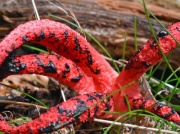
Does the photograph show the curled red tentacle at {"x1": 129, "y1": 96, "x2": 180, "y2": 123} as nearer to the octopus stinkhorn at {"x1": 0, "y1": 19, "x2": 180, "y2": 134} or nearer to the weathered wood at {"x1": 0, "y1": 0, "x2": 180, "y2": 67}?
the octopus stinkhorn at {"x1": 0, "y1": 19, "x2": 180, "y2": 134}

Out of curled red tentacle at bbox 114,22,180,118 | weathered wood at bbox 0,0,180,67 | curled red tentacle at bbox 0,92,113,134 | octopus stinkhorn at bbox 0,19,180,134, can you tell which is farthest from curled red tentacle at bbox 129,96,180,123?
weathered wood at bbox 0,0,180,67

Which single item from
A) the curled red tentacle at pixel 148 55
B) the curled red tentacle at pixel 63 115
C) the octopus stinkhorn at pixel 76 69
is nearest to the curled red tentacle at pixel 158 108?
the octopus stinkhorn at pixel 76 69

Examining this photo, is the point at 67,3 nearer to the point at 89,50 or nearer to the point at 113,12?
the point at 113,12

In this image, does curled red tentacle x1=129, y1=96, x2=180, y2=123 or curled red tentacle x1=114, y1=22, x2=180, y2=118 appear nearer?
curled red tentacle x1=114, y1=22, x2=180, y2=118

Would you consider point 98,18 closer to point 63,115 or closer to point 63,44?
point 63,44

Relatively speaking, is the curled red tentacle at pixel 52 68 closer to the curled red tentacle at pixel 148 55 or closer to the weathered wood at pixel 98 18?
the curled red tentacle at pixel 148 55
